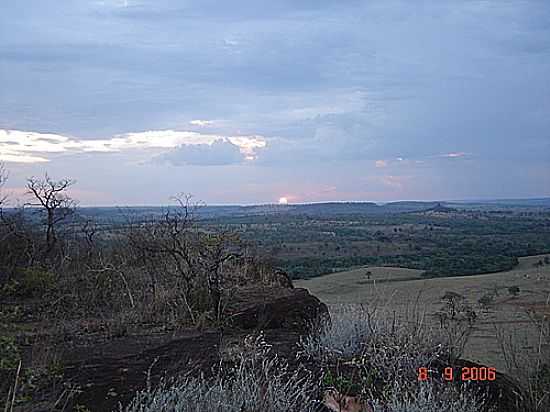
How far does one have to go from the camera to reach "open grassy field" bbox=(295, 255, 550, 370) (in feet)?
40.1

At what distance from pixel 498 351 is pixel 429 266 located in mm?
21292

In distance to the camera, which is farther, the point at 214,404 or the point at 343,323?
the point at 343,323

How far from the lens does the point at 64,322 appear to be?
11.0m

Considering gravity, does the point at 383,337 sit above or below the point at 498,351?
above

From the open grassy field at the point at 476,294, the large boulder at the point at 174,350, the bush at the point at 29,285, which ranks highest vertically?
the bush at the point at 29,285

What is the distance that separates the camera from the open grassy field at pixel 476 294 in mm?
12234

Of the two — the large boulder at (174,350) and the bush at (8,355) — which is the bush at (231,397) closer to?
the large boulder at (174,350)

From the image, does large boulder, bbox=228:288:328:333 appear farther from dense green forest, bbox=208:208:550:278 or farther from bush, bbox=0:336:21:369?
dense green forest, bbox=208:208:550:278

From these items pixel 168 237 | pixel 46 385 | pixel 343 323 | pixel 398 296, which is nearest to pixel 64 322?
pixel 168 237

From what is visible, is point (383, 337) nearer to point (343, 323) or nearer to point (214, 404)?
point (343, 323)

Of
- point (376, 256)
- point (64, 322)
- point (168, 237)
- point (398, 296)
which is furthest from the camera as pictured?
point (376, 256)

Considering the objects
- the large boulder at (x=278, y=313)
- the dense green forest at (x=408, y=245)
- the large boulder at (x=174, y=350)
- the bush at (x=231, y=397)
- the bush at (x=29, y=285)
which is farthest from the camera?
A: the dense green forest at (x=408, y=245)
